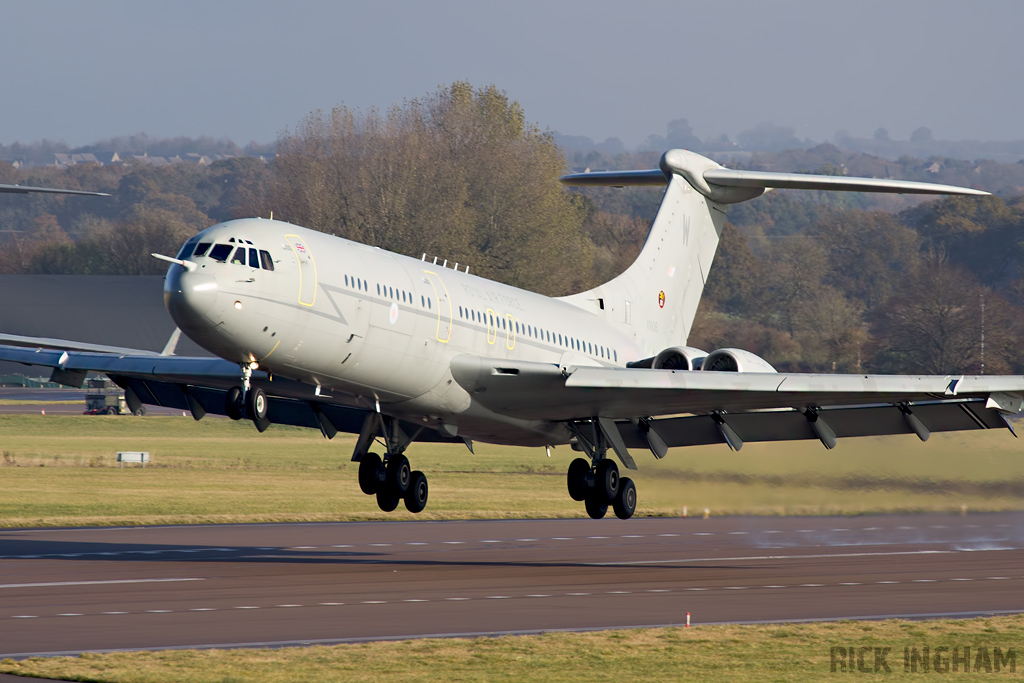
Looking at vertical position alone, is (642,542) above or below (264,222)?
below

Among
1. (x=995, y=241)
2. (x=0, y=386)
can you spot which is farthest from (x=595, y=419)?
(x=995, y=241)

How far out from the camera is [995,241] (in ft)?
424

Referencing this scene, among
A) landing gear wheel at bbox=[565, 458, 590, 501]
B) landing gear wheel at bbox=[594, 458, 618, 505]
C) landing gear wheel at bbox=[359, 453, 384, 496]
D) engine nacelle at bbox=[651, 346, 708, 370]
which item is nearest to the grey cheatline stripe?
landing gear wheel at bbox=[359, 453, 384, 496]

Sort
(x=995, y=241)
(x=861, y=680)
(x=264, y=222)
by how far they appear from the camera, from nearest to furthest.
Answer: (x=861, y=680) → (x=264, y=222) → (x=995, y=241)

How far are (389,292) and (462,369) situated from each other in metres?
2.29

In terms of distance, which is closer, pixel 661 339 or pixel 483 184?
pixel 661 339

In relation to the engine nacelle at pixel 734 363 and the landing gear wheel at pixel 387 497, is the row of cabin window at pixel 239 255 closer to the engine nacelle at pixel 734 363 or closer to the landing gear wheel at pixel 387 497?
the landing gear wheel at pixel 387 497

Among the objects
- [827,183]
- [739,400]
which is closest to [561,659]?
[739,400]

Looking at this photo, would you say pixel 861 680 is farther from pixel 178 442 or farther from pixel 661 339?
pixel 178 442

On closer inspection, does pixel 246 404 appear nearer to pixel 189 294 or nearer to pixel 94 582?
pixel 189 294

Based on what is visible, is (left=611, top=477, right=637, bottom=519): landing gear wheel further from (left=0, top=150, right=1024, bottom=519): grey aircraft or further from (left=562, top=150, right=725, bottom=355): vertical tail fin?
(left=562, top=150, right=725, bottom=355): vertical tail fin

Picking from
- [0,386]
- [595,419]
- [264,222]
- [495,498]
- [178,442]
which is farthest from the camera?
[0,386]

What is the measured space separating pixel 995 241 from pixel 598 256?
5009 cm

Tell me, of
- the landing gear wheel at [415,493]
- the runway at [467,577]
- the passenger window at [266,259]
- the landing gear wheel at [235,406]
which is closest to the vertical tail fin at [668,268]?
the runway at [467,577]
